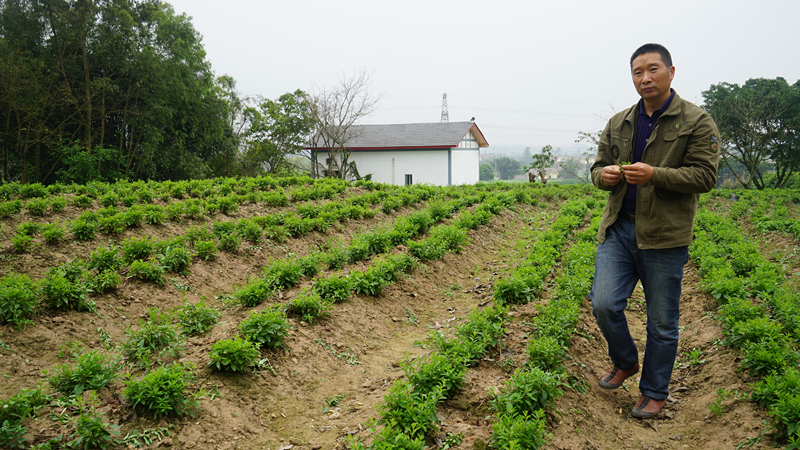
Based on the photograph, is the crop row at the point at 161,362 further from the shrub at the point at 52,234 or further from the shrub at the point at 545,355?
the shrub at the point at 52,234

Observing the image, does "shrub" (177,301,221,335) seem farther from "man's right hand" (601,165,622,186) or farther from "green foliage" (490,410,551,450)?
"man's right hand" (601,165,622,186)

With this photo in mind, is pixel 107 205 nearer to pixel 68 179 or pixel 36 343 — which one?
pixel 36 343

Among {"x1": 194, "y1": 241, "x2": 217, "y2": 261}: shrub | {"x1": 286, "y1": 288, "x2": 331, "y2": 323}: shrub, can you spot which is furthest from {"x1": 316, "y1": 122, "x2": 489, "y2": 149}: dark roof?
{"x1": 286, "y1": 288, "x2": 331, "y2": 323}: shrub

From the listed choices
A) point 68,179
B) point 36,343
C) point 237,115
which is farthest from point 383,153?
point 36,343

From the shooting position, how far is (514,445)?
3.02 metres

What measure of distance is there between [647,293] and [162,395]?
3.95 metres

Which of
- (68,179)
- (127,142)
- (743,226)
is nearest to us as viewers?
(743,226)

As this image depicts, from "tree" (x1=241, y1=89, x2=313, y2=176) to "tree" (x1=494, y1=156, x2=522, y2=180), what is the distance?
57437 millimetres

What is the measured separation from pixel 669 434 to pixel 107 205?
1153 cm

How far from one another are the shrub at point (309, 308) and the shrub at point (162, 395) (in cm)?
179

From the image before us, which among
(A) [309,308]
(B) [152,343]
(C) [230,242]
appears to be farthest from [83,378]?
(C) [230,242]

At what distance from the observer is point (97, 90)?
23.3m

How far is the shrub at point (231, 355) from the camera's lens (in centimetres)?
423

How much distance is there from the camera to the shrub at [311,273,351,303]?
609cm
